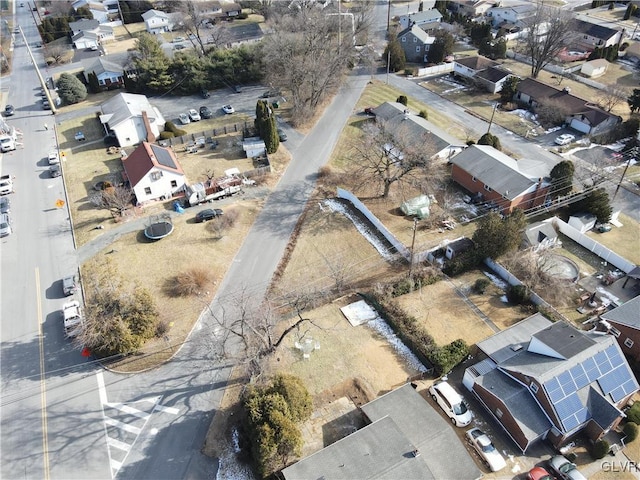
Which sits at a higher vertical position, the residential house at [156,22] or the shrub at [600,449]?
the residential house at [156,22]

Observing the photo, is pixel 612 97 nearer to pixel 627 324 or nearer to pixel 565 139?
pixel 565 139

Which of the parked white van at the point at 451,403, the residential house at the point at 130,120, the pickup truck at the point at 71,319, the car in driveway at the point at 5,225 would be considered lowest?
the parked white van at the point at 451,403

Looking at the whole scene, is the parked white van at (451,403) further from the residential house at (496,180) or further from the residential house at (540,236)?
the residential house at (496,180)

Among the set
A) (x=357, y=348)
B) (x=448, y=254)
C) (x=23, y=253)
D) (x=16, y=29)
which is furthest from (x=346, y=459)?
(x=16, y=29)

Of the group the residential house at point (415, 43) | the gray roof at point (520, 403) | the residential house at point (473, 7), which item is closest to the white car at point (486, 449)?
the gray roof at point (520, 403)

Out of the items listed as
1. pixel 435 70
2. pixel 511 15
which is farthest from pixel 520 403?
pixel 511 15

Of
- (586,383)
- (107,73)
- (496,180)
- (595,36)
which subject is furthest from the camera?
(595,36)

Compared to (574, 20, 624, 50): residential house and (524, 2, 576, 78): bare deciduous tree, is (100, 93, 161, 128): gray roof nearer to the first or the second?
(524, 2, 576, 78): bare deciduous tree

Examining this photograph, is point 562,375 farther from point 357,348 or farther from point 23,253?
point 23,253
